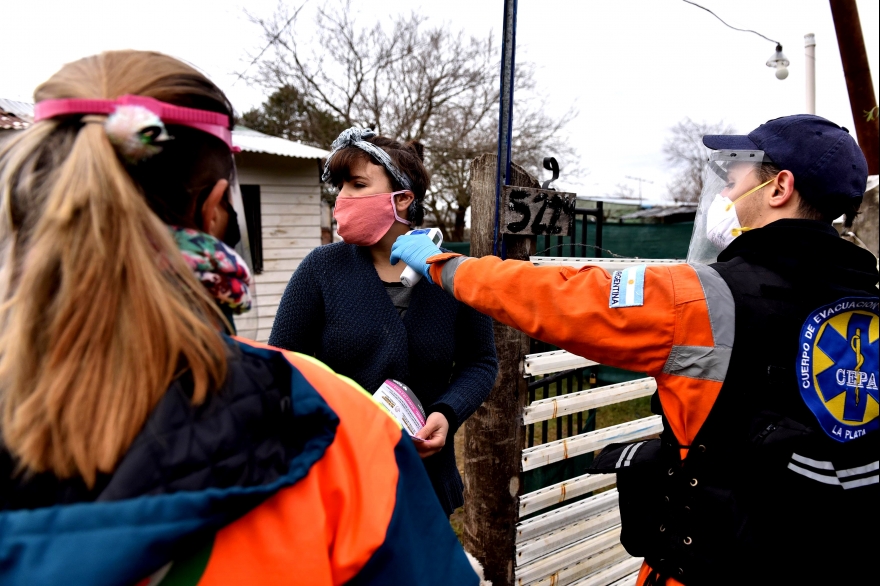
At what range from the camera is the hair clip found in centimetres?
76

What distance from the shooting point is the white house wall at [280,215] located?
875 cm

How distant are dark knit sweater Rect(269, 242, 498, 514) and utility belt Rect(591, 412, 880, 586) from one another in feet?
2.69

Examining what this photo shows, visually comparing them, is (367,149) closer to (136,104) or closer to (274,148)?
(136,104)

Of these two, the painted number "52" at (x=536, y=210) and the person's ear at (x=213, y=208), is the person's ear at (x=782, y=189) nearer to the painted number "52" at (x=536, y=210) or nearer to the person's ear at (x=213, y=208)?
the painted number "52" at (x=536, y=210)

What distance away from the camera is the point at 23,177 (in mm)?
742

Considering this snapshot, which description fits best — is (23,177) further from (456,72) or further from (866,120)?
(456,72)

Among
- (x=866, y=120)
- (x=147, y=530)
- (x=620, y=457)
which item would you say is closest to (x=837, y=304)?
(x=620, y=457)

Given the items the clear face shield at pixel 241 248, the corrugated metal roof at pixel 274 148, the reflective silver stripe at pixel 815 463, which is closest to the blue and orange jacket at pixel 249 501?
the clear face shield at pixel 241 248

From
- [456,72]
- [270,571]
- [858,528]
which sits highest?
[456,72]

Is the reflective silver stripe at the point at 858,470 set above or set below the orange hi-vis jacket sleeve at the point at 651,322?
below

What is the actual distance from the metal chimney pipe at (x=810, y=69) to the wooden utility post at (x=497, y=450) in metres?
8.61

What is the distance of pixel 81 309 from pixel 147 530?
0.28 meters

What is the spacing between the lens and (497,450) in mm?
2701

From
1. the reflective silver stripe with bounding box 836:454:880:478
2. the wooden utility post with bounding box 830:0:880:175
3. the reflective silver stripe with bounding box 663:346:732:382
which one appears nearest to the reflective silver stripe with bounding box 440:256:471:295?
the reflective silver stripe with bounding box 663:346:732:382
